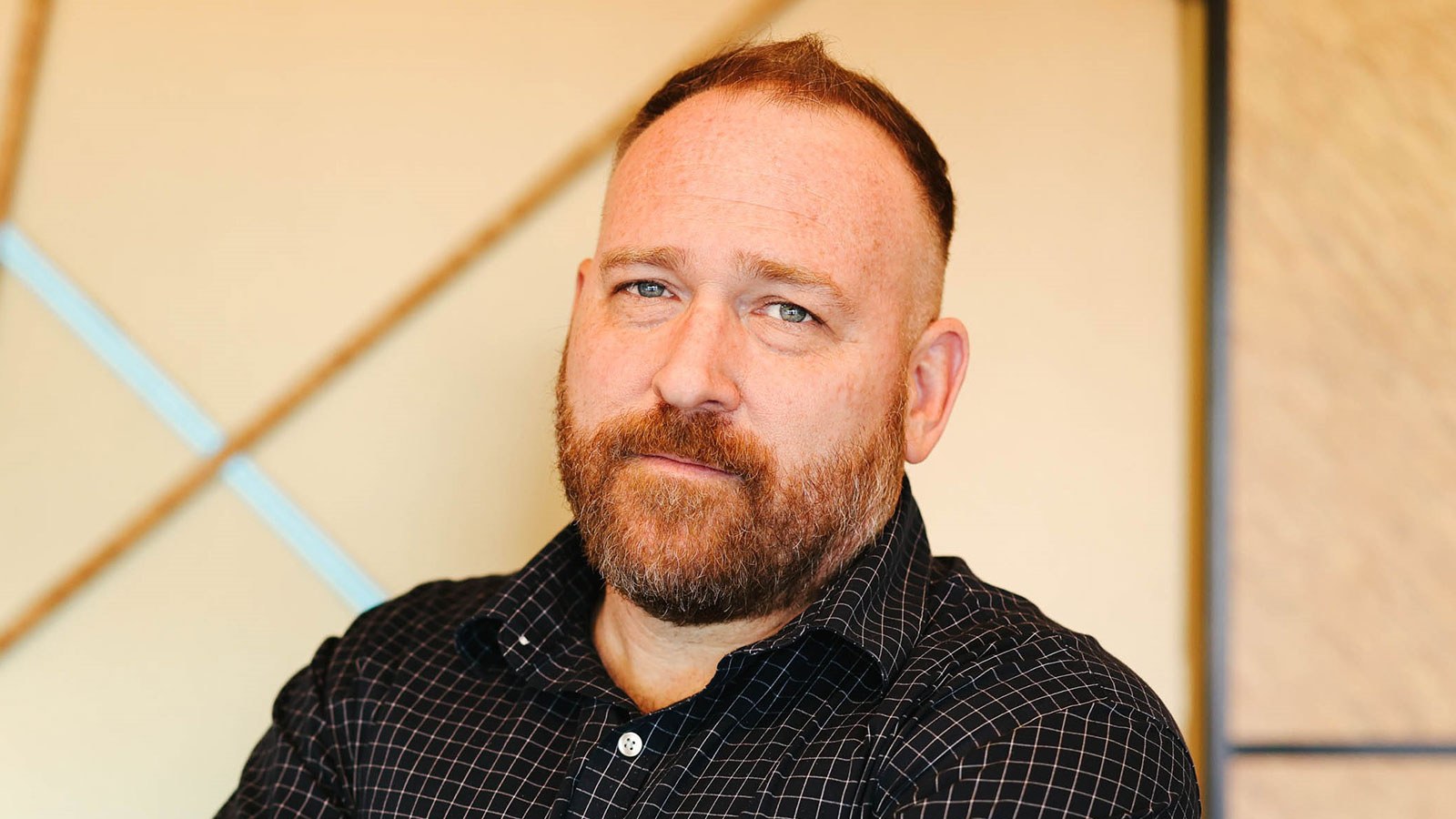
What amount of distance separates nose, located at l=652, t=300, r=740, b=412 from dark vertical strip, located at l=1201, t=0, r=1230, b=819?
94 cm

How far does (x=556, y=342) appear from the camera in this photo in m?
2.06

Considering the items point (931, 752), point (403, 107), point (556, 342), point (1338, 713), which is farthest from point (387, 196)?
point (1338, 713)

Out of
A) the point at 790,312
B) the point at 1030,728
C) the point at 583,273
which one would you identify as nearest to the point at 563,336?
the point at 583,273

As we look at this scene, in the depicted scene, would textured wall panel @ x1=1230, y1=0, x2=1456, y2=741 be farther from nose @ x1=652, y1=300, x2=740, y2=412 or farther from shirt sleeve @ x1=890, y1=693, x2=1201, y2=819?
nose @ x1=652, y1=300, x2=740, y2=412

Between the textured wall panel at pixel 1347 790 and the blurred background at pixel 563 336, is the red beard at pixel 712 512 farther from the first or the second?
the textured wall panel at pixel 1347 790

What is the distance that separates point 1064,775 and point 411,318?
48.4 inches

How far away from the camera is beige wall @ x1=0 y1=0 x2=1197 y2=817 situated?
6.23ft

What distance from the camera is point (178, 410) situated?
193 cm

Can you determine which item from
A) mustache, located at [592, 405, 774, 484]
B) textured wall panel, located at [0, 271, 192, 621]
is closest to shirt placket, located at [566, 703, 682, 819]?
mustache, located at [592, 405, 774, 484]

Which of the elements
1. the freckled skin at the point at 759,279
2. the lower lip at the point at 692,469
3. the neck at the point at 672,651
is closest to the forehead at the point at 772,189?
the freckled skin at the point at 759,279

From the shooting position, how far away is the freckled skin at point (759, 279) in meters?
1.35

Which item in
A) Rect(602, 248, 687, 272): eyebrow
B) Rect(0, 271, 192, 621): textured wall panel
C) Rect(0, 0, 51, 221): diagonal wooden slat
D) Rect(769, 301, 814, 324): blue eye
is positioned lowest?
Rect(769, 301, 814, 324): blue eye

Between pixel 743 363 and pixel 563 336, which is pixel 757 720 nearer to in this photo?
pixel 743 363

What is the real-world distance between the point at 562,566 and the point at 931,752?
20.6 inches
